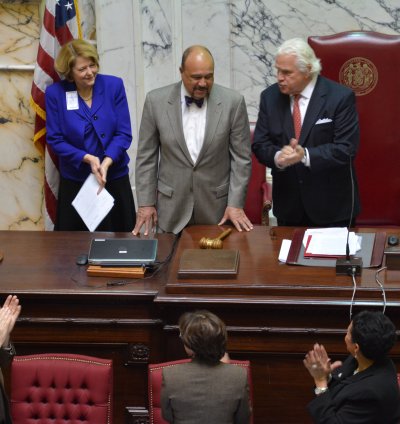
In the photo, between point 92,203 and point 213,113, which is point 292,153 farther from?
point 92,203

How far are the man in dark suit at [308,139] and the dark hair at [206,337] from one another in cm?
175

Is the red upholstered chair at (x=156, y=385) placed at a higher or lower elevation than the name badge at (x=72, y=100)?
lower

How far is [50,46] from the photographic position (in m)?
6.52

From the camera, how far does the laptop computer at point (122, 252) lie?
4598mm

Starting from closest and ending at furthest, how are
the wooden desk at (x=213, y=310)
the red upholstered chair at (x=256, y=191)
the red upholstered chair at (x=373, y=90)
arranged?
the wooden desk at (x=213, y=310)
the red upholstered chair at (x=373, y=90)
the red upholstered chair at (x=256, y=191)

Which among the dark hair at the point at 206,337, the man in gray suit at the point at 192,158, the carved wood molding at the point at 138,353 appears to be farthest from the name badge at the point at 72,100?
the dark hair at the point at 206,337

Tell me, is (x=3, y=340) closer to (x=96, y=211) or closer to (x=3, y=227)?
(x=96, y=211)

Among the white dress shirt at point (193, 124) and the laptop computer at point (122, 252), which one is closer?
the laptop computer at point (122, 252)

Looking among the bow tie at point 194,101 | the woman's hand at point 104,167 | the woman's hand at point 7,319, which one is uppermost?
the bow tie at point 194,101

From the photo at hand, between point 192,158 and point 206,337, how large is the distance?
83.8 inches

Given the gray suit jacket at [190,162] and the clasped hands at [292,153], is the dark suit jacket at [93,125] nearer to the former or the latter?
the gray suit jacket at [190,162]

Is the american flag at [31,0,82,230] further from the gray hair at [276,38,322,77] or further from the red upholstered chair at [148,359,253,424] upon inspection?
the red upholstered chair at [148,359,253,424]

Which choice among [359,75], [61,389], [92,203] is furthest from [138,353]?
[359,75]

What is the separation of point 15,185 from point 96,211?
1850 mm
